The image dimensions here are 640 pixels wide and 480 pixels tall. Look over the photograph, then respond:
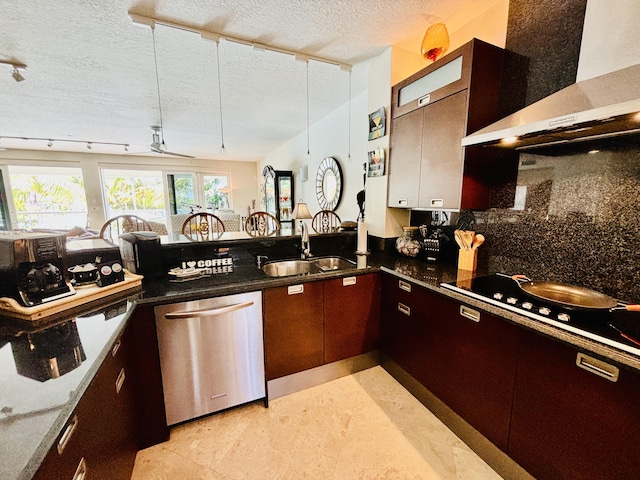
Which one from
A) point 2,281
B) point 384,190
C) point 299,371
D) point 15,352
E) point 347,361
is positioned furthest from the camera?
point 384,190

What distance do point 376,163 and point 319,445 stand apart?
1.98 m

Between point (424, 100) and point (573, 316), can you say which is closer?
point (573, 316)

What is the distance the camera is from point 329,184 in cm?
381

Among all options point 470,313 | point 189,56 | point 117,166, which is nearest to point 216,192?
point 117,166

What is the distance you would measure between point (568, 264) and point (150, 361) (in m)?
2.21

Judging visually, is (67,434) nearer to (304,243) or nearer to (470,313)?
(470,313)

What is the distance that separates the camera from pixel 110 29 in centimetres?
180

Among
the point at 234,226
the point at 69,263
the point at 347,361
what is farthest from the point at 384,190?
the point at 234,226

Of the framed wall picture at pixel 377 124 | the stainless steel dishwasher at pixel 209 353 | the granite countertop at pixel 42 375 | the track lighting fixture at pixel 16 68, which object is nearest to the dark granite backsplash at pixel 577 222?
the framed wall picture at pixel 377 124

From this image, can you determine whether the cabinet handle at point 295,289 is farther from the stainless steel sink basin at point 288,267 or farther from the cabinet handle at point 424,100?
the cabinet handle at point 424,100

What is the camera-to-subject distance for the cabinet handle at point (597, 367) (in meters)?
0.84

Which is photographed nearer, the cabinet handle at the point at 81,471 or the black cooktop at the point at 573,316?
the cabinet handle at the point at 81,471

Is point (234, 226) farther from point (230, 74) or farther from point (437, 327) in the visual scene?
point (437, 327)

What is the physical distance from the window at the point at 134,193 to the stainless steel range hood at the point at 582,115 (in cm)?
778
